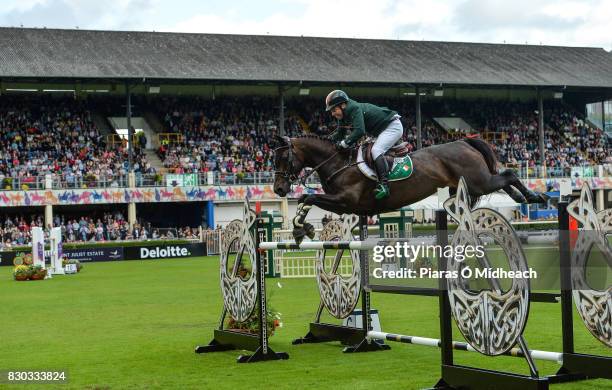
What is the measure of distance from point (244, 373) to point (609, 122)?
164 feet

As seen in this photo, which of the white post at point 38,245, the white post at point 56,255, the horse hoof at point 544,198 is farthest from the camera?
the white post at point 56,255

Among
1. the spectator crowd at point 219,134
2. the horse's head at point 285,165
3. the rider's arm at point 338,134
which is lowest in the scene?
the horse's head at point 285,165

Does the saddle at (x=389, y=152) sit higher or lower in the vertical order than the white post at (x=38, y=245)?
higher

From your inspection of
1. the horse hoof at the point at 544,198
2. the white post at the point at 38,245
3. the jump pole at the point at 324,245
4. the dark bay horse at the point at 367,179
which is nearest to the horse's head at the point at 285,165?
the dark bay horse at the point at 367,179

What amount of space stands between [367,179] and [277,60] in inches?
1385

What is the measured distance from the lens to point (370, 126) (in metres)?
10.9

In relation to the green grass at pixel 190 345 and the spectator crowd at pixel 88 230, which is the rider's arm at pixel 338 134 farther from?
the spectator crowd at pixel 88 230

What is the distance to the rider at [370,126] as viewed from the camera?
34.5ft

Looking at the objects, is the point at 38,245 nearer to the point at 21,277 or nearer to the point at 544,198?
the point at 21,277

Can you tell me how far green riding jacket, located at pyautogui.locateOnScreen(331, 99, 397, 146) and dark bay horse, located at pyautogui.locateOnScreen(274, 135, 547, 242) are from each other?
217mm

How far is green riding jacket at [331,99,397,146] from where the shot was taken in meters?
10.5

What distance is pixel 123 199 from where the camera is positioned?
128 ft

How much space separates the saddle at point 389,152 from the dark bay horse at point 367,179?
0.14 meters

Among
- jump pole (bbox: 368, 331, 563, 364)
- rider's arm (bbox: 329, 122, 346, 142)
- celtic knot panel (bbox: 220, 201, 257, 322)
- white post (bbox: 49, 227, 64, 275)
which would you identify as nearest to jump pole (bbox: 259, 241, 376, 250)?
celtic knot panel (bbox: 220, 201, 257, 322)
